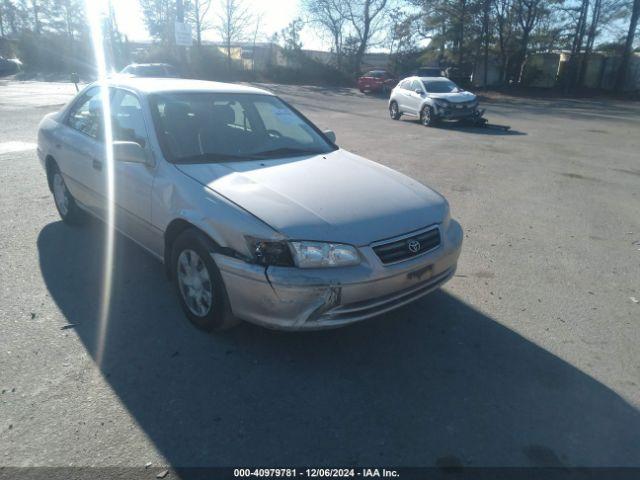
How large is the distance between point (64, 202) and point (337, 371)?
3.92m

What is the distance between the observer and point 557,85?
3666 cm

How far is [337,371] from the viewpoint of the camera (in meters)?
3.05

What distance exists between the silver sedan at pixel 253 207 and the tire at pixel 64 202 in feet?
1.78

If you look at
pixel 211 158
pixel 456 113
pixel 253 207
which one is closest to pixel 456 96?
pixel 456 113

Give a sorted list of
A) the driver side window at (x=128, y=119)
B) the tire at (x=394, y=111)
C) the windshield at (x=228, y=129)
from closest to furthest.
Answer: the windshield at (x=228, y=129) < the driver side window at (x=128, y=119) < the tire at (x=394, y=111)

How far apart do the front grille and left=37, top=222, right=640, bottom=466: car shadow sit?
0.68 m

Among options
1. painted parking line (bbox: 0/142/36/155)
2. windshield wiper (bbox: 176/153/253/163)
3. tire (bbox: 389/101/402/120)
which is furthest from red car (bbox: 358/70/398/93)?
windshield wiper (bbox: 176/153/253/163)

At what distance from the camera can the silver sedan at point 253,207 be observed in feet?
9.49

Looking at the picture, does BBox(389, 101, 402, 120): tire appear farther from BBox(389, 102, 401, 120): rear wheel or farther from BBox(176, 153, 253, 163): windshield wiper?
BBox(176, 153, 253, 163): windshield wiper

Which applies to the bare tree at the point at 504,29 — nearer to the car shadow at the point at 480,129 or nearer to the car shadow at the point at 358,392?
the car shadow at the point at 480,129

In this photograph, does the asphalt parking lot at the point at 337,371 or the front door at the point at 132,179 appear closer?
the asphalt parking lot at the point at 337,371

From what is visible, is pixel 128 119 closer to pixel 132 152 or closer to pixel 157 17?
pixel 132 152

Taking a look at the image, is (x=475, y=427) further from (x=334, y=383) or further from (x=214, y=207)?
(x=214, y=207)

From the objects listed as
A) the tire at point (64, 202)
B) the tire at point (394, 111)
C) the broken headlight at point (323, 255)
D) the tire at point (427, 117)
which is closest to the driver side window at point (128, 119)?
the tire at point (64, 202)
